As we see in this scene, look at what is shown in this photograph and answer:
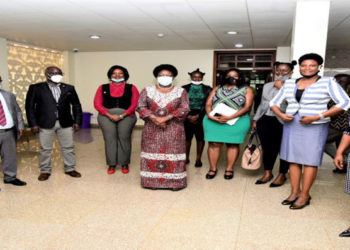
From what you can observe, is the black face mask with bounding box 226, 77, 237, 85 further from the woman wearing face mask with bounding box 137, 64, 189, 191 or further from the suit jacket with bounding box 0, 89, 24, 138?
the suit jacket with bounding box 0, 89, 24, 138

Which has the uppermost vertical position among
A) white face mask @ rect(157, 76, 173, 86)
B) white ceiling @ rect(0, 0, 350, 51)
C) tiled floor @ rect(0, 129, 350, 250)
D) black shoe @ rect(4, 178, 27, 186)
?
white ceiling @ rect(0, 0, 350, 51)

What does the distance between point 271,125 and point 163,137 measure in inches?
52.1

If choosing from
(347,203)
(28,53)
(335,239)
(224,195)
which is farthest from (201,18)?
(28,53)

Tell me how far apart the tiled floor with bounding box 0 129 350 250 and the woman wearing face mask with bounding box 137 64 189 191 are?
17 cm

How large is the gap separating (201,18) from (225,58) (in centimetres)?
407

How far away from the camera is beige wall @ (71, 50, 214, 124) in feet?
29.3

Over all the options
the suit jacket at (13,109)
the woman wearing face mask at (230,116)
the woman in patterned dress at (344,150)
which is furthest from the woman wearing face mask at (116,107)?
the woman in patterned dress at (344,150)

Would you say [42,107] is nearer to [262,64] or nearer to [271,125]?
[271,125]

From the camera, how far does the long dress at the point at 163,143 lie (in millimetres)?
3627

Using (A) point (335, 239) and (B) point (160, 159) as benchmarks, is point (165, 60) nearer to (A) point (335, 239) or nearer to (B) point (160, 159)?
(B) point (160, 159)

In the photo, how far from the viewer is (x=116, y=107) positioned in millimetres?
4203

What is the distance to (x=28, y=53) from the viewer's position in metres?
8.31

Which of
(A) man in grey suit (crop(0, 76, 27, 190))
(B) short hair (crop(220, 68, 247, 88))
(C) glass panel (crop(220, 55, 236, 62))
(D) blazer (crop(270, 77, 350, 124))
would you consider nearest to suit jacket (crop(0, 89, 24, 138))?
(A) man in grey suit (crop(0, 76, 27, 190))

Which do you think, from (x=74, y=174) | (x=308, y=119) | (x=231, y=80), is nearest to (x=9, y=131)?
(x=74, y=174)
